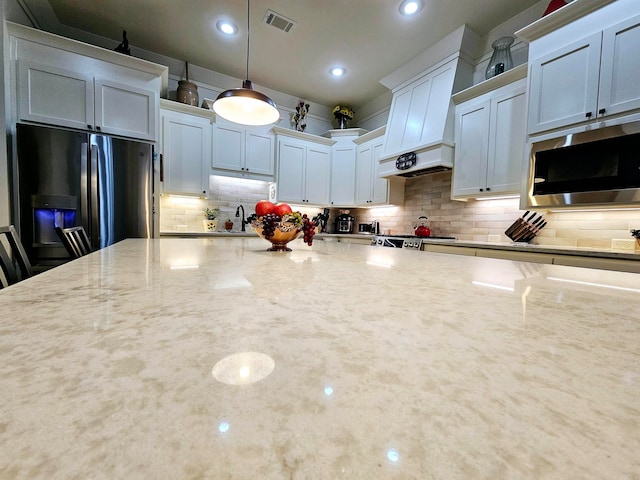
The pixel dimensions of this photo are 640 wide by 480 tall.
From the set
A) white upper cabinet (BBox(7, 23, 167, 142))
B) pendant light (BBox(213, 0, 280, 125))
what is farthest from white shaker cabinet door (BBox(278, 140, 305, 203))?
pendant light (BBox(213, 0, 280, 125))

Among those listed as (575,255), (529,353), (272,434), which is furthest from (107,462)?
(575,255)

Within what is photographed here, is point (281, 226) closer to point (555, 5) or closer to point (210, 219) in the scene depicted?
point (555, 5)

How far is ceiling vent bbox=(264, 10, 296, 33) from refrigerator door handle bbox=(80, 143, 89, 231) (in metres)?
2.01

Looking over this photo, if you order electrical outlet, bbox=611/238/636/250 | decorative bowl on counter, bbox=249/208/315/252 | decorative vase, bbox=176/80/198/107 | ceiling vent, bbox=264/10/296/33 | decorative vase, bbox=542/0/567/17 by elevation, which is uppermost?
ceiling vent, bbox=264/10/296/33

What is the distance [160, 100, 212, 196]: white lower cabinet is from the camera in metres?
3.31

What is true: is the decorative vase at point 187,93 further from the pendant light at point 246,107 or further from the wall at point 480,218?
the wall at point 480,218

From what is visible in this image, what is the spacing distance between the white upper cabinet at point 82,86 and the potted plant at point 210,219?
114cm

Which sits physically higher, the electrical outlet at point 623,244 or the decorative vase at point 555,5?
the decorative vase at point 555,5

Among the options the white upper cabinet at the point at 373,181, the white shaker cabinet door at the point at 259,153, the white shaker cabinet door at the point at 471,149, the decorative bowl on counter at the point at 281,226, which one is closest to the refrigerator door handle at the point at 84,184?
the white shaker cabinet door at the point at 259,153

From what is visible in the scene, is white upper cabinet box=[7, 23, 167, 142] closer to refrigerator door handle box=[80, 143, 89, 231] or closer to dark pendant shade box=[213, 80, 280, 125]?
refrigerator door handle box=[80, 143, 89, 231]

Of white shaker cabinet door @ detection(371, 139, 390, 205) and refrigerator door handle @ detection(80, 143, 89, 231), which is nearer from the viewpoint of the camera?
refrigerator door handle @ detection(80, 143, 89, 231)

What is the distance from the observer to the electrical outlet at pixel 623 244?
6.74 ft

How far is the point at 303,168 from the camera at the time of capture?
430 cm

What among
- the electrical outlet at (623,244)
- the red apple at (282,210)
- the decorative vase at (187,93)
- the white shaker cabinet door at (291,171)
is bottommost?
the electrical outlet at (623,244)
